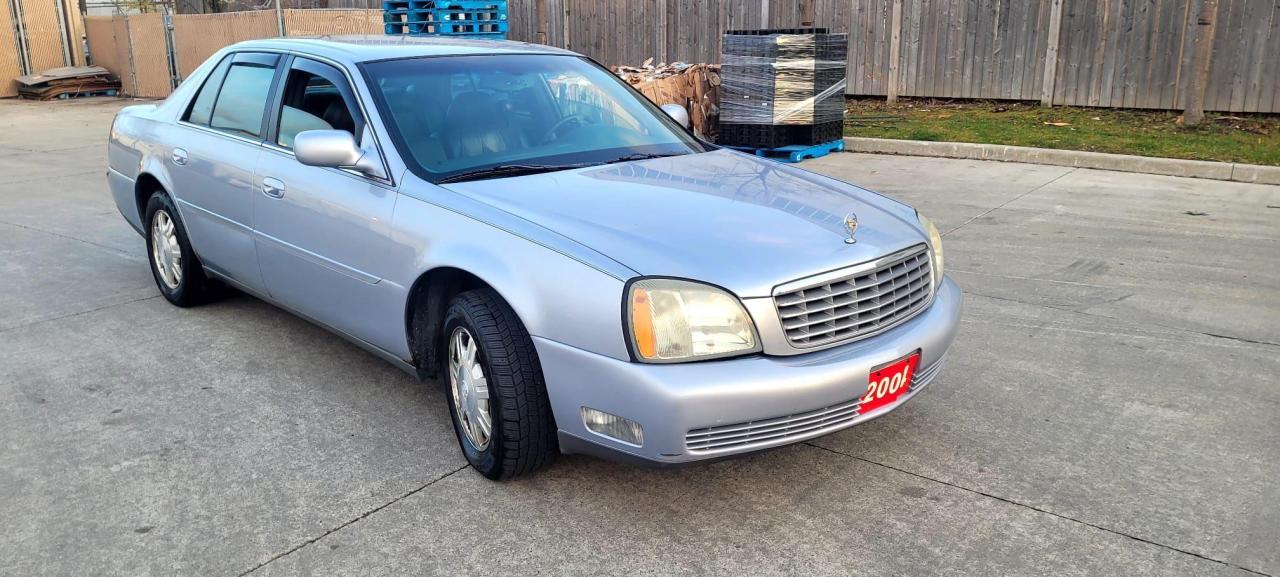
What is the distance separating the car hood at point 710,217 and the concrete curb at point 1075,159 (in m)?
6.78

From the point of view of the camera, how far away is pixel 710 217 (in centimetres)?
350

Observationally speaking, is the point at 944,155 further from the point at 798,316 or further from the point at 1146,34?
the point at 798,316

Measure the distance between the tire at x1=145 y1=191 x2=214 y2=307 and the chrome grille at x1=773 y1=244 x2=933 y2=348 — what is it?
11.8 ft

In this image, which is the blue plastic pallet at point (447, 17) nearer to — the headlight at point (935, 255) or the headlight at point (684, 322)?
the headlight at point (935, 255)

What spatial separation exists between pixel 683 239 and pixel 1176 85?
38.4 feet

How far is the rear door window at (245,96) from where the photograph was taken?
4832 mm

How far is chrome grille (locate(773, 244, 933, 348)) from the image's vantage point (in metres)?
3.14

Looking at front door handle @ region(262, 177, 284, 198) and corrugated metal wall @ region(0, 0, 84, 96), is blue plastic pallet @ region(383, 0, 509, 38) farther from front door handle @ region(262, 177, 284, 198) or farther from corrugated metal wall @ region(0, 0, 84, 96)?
corrugated metal wall @ region(0, 0, 84, 96)

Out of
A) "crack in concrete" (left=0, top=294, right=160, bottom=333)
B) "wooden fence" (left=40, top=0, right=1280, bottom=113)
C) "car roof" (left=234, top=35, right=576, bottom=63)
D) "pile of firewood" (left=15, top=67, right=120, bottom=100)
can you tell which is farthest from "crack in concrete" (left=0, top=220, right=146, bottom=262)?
"pile of firewood" (left=15, top=67, right=120, bottom=100)

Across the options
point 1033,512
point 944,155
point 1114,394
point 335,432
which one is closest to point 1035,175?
point 944,155

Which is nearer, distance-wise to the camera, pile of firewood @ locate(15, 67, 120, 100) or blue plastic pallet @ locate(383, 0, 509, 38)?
blue plastic pallet @ locate(383, 0, 509, 38)

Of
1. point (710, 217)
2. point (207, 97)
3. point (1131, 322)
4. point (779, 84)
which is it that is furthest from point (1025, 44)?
point (710, 217)

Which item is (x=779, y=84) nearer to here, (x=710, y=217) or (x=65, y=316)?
(x=65, y=316)

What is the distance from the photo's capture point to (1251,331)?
5.08m
